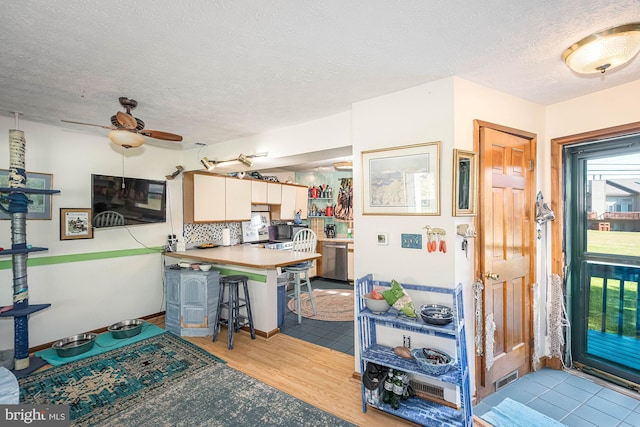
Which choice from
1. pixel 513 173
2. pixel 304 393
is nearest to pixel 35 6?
pixel 304 393

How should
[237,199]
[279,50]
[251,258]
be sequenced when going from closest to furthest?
1. [279,50]
2. [251,258]
3. [237,199]

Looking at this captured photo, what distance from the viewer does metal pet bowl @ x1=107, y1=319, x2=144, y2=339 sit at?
3.48 m

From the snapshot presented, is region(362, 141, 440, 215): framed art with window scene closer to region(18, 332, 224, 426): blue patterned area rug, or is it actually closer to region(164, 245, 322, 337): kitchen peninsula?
region(164, 245, 322, 337): kitchen peninsula

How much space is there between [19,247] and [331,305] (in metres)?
3.64

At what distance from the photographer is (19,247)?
279 centimetres

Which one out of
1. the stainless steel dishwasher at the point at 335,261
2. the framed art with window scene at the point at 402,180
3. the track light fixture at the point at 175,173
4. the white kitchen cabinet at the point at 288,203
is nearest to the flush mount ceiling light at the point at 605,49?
the framed art with window scene at the point at 402,180

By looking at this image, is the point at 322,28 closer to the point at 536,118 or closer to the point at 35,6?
the point at 35,6

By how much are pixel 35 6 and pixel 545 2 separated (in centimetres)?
227

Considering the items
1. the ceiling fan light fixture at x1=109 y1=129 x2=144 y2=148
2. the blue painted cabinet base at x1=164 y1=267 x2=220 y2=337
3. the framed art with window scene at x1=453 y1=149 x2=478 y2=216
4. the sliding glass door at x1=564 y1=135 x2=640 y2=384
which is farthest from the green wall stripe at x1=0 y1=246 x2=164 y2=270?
the sliding glass door at x1=564 y1=135 x2=640 y2=384

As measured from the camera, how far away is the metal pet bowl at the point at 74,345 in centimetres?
302

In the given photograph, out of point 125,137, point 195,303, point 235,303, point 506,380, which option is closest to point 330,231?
point 235,303

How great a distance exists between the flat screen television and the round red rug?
2.39m

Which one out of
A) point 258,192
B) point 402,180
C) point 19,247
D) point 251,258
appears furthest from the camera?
point 258,192

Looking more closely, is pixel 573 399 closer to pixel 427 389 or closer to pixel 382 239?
pixel 427 389
